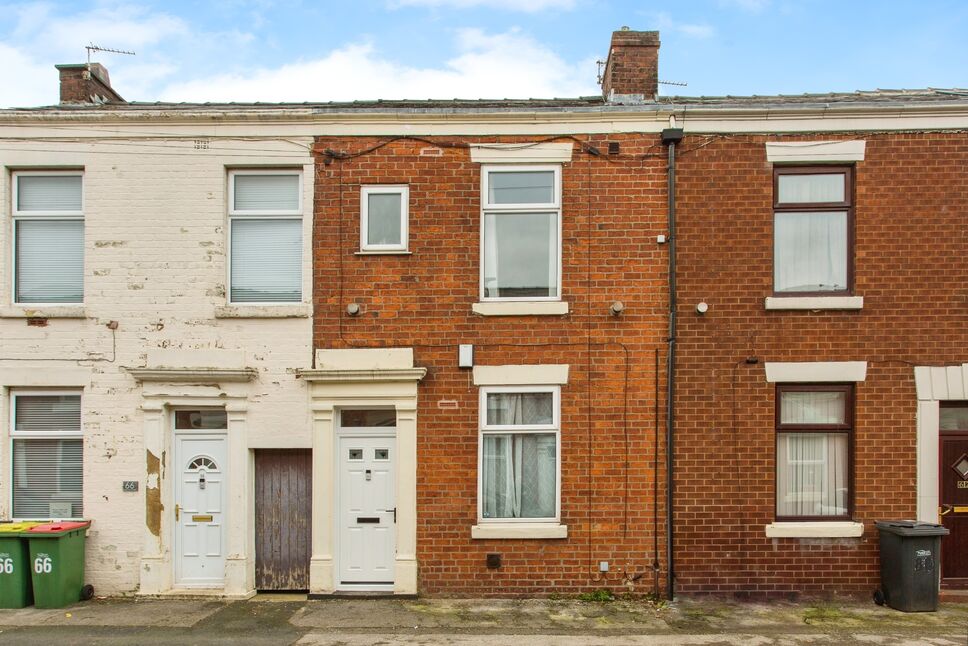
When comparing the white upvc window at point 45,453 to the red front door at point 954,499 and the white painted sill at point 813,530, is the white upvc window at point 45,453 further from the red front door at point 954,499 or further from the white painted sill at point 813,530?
the red front door at point 954,499

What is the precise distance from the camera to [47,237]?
934 centimetres

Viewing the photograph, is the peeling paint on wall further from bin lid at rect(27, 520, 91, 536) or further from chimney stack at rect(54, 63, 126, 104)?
chimney stack at rect(54, 63, 126, 104)

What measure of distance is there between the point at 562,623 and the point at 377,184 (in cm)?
583

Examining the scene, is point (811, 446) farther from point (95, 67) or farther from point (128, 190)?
point (95, 67)

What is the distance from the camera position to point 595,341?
8922mm

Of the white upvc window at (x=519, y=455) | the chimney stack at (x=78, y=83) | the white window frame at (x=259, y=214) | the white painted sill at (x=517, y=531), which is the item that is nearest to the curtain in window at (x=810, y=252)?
the white upvc window at (x=519, y=455)

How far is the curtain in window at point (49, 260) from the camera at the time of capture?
30.5ft

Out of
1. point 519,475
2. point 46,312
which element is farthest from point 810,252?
point 46,312

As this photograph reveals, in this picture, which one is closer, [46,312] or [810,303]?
[810,303]

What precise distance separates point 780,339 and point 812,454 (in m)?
1.57

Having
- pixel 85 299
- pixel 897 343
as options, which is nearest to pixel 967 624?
pixel 897 343

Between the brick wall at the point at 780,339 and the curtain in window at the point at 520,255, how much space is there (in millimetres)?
1697

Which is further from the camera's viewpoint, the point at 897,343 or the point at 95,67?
the point at 95,67

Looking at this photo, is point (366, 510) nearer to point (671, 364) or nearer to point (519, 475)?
point (519, 475)
